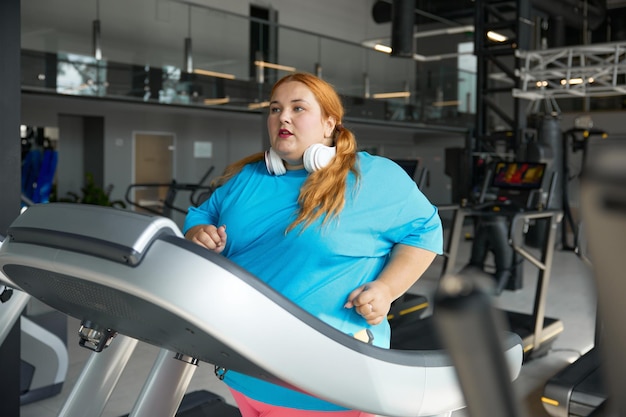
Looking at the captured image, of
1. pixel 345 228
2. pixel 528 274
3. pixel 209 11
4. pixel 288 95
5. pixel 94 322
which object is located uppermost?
pixel 209 11

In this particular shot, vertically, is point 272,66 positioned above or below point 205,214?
above

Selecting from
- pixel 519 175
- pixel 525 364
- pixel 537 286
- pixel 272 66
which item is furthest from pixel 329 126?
pixel 272 66

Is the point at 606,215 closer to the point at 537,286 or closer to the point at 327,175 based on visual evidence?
the point at 327,175

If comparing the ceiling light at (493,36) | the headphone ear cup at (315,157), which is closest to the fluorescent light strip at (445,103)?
the ceiling light at (493,36)

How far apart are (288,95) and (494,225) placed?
523 centimetres

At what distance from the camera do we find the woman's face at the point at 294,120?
56.5 inches

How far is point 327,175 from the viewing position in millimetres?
1387

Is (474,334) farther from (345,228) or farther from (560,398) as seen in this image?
(560,398)

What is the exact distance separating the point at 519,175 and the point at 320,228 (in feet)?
17.6

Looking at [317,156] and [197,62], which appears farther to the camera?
[197,62]

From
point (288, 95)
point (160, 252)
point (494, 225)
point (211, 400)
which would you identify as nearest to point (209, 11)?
point (494, 225)

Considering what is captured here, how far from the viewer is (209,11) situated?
991 centimetres

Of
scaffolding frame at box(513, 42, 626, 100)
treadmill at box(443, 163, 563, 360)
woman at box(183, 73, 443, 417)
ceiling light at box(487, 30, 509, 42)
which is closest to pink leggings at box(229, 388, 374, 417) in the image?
woman at box(183, 73, 443, 417)

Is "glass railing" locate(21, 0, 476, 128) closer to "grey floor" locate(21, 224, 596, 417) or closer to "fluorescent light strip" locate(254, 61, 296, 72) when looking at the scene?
"fluorescent light strip" locate(254, 61, 296, 72)
